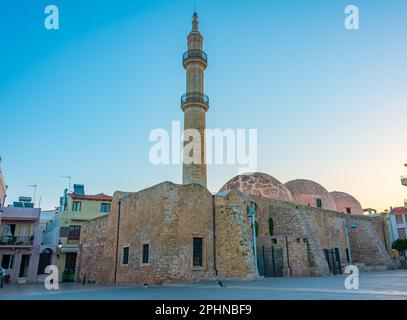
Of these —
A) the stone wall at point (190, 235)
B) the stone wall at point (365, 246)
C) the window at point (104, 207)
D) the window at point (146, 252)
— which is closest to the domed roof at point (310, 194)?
the stone wall at point (365, 246)

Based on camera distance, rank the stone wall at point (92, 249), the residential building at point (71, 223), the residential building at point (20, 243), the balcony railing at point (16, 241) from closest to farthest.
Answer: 1. the stone wall at point (92, 249)
2. the residential building at point (20, 243)
3. the balcony railing at point (16, 241)
4. the residential building at point (71, 223)

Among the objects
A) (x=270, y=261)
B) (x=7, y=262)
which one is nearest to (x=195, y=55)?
(x=270, y=261)

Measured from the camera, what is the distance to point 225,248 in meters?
15.7

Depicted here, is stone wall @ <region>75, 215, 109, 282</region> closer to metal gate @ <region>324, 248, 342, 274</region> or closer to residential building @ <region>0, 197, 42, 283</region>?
residential building @ <region>0, 197, 42, 283</region>

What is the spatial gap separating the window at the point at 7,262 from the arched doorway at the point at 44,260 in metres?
2.28

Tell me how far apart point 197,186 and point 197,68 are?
1213 cm

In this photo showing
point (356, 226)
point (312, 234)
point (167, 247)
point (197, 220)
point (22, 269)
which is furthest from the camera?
point (356, 226)

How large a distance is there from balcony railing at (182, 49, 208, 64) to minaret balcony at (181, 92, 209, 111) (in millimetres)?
2929

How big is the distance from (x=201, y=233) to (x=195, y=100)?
442 inches

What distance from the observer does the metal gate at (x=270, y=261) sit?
1744 cm

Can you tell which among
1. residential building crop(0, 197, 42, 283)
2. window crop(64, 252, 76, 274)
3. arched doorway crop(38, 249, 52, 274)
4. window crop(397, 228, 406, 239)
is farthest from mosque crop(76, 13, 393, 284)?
window crop(397, 228, 406, 239)

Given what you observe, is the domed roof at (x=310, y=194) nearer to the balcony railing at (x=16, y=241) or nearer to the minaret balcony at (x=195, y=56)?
the minaret balcony at (x=195, y=56)
